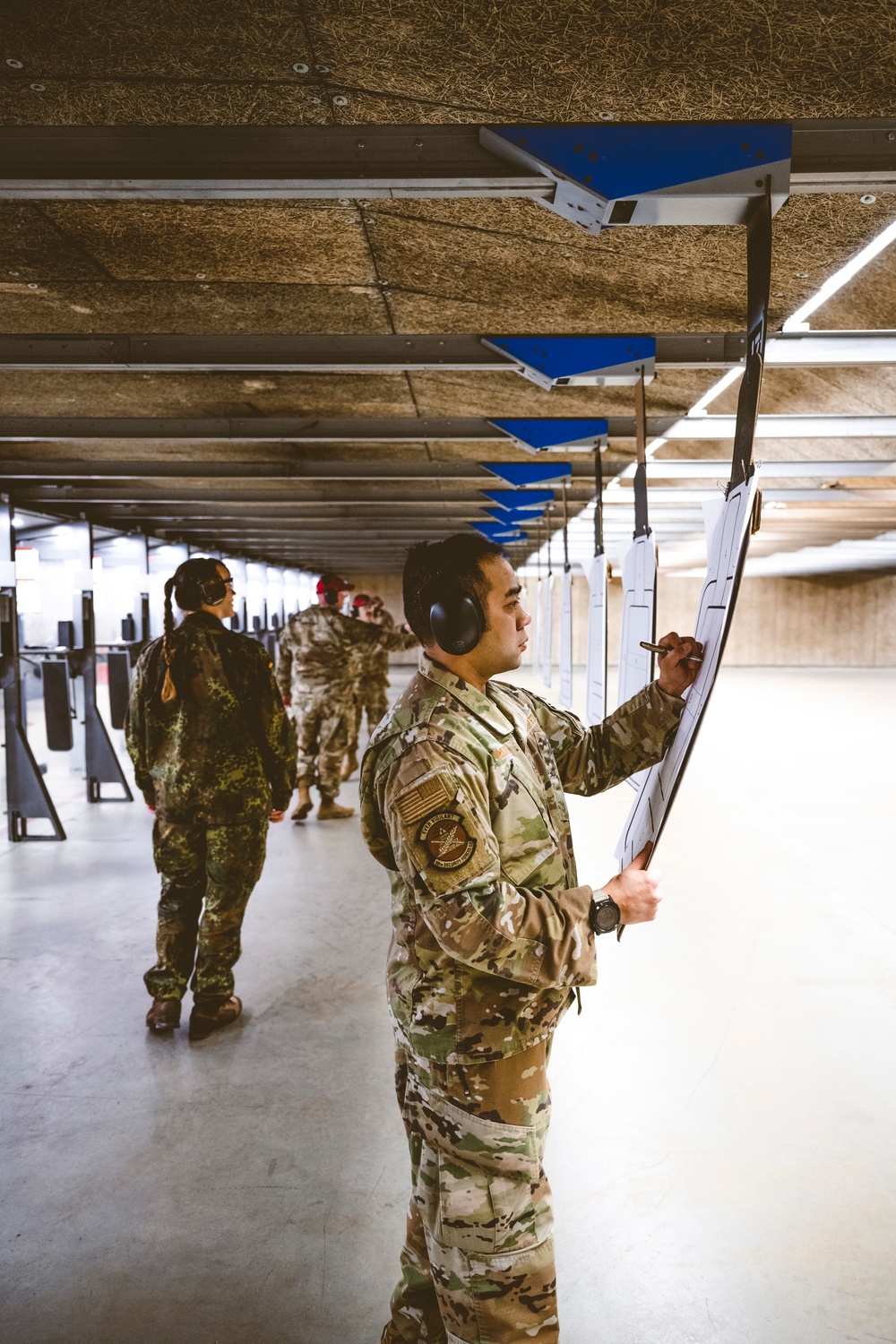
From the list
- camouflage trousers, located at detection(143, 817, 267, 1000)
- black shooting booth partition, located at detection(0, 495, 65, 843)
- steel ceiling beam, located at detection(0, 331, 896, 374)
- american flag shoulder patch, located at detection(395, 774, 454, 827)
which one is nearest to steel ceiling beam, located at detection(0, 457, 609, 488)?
black shooting booth partition, located at detection(0, 495, 65, 843)

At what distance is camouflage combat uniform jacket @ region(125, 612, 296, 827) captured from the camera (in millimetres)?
3109

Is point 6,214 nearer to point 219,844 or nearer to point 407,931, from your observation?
point 407,931

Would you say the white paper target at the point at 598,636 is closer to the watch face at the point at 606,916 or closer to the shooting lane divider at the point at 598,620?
the shooting lane divider at the point at 598,620

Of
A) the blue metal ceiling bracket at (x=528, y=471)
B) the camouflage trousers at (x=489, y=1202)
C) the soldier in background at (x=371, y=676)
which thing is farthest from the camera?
the soldier in background at (x=371, y=676)

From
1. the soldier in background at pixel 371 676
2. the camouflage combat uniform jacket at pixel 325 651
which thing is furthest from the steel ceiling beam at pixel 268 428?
the soldier in background at pixel 371 676

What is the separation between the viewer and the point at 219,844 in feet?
10.3

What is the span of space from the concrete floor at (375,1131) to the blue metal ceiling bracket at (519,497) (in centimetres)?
313

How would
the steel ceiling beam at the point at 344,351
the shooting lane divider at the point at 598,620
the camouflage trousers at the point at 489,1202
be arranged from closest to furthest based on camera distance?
1. the camouflage trousers at the point at 489,1202
2. the steel ceiling beam at the point at 344,351
3. the shooting lane divider at the point at 598,620

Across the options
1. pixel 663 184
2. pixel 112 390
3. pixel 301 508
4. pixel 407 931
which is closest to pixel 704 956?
pixel 407 931

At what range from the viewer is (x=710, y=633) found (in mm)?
1525

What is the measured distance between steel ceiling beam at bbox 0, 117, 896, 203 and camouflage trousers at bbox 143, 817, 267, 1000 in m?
2.15

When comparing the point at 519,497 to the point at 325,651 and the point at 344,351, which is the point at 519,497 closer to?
the point at 325,651

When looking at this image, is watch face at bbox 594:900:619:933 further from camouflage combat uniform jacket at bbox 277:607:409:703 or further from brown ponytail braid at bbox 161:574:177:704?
camouflage combat uniform jacket at bbox 277:607:409:703

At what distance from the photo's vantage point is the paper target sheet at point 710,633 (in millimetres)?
1389
